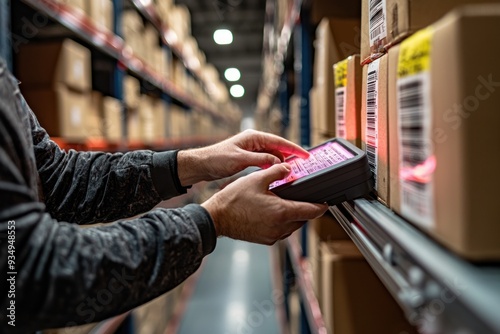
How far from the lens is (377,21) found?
862 mm

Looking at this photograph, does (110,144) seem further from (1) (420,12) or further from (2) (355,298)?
(1) (420,12)

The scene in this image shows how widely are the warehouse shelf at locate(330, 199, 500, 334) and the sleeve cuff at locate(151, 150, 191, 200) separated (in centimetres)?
71

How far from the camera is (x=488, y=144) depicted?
0.49m

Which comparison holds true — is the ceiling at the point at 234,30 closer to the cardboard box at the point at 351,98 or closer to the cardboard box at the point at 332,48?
the cardboard box at the point at 332,48

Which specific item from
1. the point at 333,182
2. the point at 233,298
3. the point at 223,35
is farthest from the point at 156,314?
the point at 223,35

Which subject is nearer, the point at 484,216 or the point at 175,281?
the point at 484,216

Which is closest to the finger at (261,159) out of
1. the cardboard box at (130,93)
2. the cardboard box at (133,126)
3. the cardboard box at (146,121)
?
the cardboard box at (130,93)

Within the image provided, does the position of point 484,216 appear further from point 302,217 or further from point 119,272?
point 119,272

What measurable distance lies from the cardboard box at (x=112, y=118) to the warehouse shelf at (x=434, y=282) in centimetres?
204

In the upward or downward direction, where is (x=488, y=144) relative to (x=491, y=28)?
downward

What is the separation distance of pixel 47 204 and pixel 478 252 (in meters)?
1.07

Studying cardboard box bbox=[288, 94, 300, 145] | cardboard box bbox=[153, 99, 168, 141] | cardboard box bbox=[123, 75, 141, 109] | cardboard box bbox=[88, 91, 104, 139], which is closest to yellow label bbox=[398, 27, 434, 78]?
cardboard box bbox=[288, 94, 300, 145]

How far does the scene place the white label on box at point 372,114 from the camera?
2.84ft

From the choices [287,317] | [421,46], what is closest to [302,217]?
[421,46]
